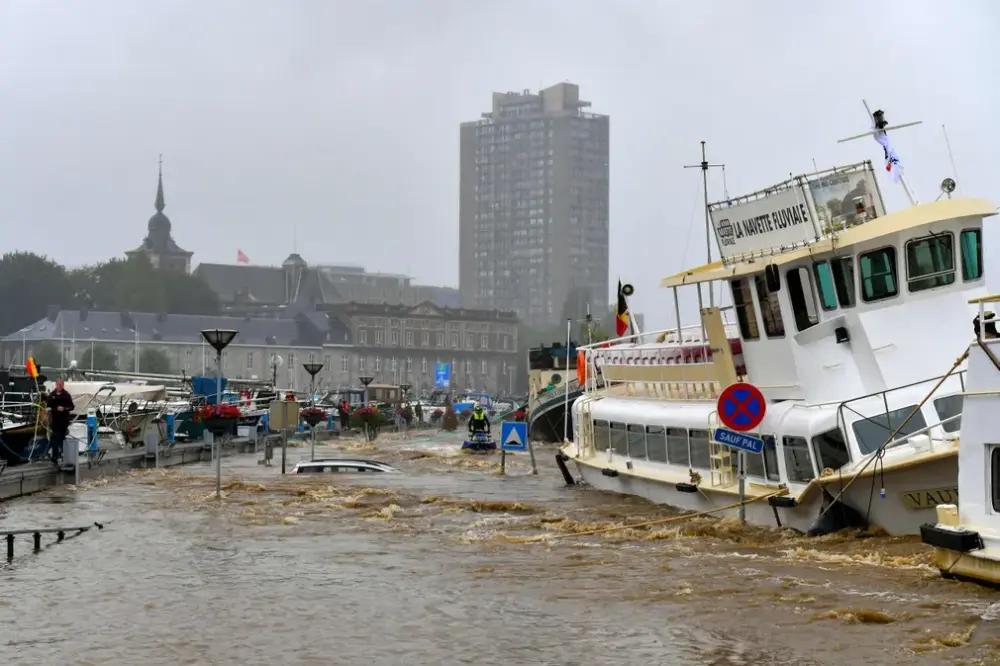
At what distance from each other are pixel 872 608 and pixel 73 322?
173303 mm

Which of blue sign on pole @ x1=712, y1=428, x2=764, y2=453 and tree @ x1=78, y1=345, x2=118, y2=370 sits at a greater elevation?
tree @ x1=78, y1=345, x2=118, y2=370

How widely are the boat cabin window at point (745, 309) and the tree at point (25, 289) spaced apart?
173066 mm

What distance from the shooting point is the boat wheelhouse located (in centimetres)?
2028

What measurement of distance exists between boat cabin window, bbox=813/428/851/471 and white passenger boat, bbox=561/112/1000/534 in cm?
2

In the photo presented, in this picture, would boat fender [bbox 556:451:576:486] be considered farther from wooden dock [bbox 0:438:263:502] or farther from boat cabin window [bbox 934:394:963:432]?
boat cabin window [bbox 934:394:963:432]

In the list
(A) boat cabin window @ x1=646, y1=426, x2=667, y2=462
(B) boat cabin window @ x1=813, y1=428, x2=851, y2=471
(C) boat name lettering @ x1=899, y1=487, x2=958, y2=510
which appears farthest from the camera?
(A) boat cabin window @ x1=646, y1=426, x2=667, y2=462

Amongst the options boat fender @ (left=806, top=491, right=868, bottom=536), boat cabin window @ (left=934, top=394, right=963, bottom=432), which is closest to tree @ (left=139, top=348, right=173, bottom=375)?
boat fender @ (left=806, top=491, right=868, bottom=536)

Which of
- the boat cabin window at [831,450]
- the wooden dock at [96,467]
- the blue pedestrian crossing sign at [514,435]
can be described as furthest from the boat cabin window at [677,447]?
the wooden dock at [96,467]

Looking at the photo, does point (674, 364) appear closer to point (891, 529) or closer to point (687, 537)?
point (687, 537)

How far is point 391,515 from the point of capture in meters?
28.3

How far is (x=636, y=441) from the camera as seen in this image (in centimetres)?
3088

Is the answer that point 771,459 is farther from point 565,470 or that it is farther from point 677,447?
point 565,470

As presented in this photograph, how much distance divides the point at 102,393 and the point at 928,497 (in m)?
41.5

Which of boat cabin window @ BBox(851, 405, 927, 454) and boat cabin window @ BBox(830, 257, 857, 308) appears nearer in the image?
boat cabin window @ BBox(851, 405, 927, 454)
